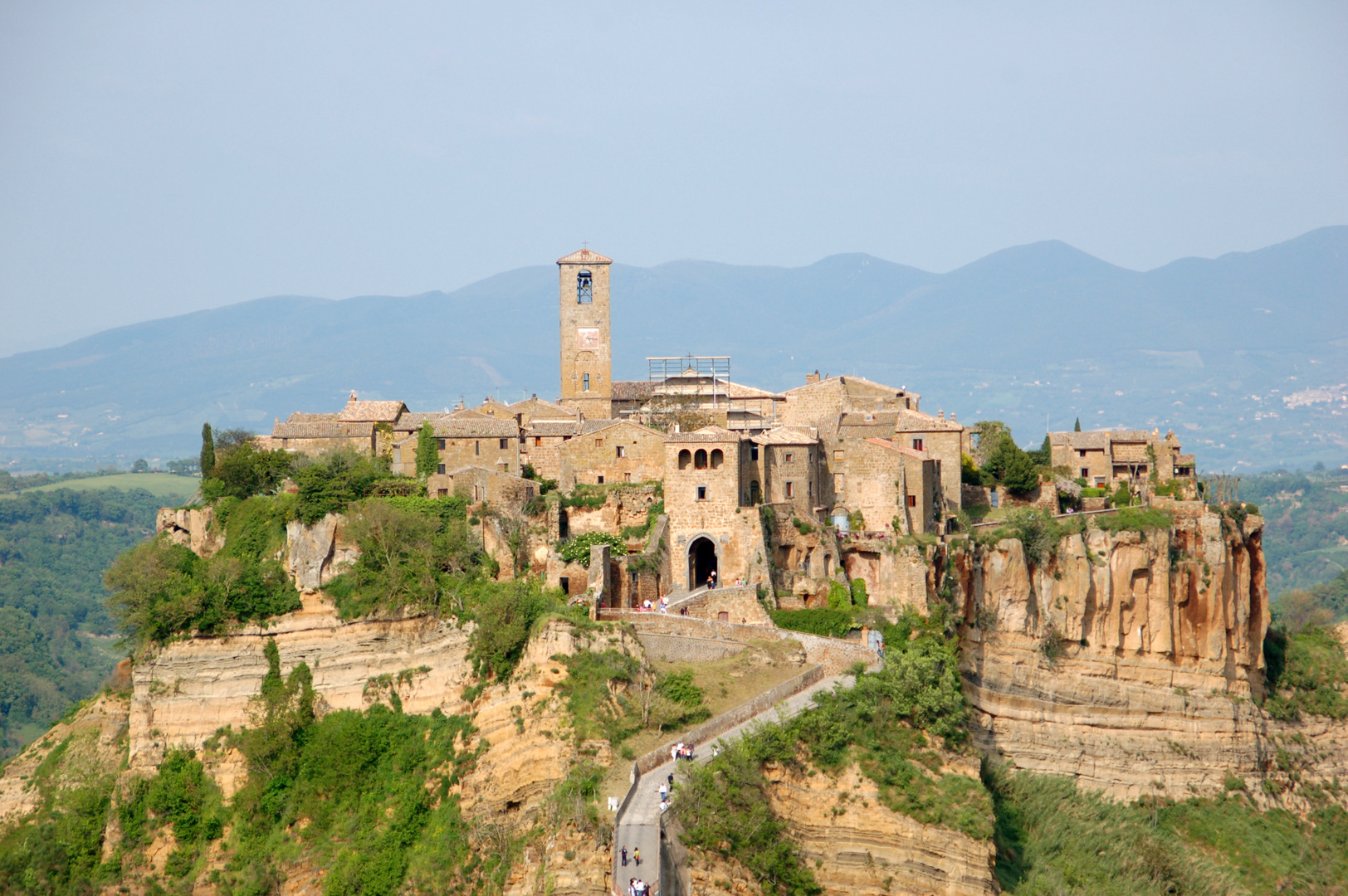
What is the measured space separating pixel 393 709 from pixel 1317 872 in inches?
1506

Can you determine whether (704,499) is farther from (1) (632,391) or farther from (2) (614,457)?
(1) (632,391)

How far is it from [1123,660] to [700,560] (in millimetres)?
20287

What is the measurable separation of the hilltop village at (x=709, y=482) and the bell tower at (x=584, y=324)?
16.1 feet

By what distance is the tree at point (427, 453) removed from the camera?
57844mm

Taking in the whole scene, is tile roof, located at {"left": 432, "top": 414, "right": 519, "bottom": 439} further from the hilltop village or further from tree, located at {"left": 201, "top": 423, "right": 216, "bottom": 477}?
tree, located at {"left": 201, "top": 423, "right": 216, "bottom": 477}

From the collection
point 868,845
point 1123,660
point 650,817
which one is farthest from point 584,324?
point 650,817

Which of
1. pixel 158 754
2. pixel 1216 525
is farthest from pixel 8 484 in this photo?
pixel 1216 525

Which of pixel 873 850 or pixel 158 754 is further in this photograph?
pixel 158 754

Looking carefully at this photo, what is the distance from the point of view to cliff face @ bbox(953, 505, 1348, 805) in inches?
2308

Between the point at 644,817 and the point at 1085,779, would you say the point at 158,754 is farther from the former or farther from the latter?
the point at 1085,779

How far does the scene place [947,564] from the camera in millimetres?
55188

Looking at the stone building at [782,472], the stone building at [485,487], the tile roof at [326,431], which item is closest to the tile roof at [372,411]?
→ the tile roof at [326,431]

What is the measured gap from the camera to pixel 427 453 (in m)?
58.0

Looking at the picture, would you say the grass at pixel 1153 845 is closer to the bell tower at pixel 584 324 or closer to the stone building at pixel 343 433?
the bell tower at pixel 584 324
